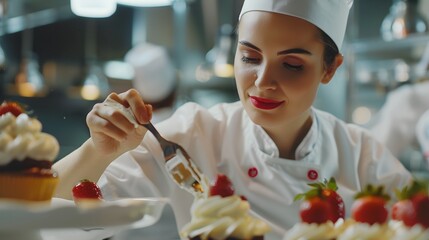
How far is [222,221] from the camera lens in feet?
3.90

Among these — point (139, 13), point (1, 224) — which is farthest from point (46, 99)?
point (1, 224)

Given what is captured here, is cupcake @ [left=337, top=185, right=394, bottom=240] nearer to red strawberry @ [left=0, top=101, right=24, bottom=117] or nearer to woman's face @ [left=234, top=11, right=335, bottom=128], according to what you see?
woman's face @ [left=234, top=11, right=335, bottom=128]

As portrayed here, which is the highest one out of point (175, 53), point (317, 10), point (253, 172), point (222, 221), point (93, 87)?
point (317, 10)

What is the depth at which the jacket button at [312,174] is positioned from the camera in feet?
6.21

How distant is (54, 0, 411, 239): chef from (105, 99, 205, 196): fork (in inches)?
0.7

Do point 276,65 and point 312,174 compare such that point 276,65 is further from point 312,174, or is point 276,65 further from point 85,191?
point 85,191

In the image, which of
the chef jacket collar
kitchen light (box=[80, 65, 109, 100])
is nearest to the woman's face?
the chef jacket collar

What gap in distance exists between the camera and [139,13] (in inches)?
267

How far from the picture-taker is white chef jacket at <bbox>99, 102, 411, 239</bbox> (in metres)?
1.83

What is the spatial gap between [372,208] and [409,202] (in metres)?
0.07

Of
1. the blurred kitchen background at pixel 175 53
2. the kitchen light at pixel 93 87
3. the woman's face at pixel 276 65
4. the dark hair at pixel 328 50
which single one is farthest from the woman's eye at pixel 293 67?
the kitchen light at pixel 93 87

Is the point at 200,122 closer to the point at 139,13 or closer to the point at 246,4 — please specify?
the point at 246,4

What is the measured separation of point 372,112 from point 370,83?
231 millimetres

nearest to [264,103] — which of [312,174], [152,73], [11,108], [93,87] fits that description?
[312,174]
